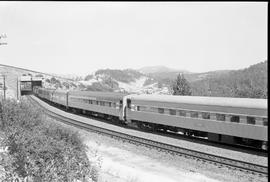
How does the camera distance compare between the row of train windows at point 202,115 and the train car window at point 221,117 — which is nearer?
the row of train windows at point 202,115

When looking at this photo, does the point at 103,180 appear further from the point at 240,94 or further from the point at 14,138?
the point at 240,94

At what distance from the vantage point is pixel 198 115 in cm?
2041

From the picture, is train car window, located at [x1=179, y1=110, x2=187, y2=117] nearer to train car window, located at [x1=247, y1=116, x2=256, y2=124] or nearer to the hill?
train car window, located at [x1=247, y1=116, x2=256, y2=124]

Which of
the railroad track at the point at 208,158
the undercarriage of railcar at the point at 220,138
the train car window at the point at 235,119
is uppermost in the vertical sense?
the train car window at the point at 235,119

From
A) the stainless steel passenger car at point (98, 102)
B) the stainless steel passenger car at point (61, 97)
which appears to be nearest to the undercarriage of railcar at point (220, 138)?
the stainless steel passenger car at point (98, 102)

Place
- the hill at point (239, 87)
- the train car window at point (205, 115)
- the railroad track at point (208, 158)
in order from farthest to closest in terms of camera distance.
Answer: the hill at point (239, 87)
the train car window at point (205, 115)
the railroad track at point (208, 158)

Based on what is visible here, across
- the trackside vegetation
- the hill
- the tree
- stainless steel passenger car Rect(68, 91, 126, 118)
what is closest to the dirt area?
the trackside vegetation

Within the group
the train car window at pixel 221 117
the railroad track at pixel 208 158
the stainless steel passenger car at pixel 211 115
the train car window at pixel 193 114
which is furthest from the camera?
the train car window at pixel 193 114

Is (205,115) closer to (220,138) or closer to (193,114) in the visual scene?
(193,114)

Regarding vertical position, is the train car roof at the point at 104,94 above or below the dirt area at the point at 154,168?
above

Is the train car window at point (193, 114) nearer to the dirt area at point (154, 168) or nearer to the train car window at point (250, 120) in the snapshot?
the dirt area at point (154, 168)

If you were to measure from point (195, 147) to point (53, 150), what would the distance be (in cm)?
1106

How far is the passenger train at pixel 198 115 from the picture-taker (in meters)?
17.0

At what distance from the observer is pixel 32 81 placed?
96.8 metres
